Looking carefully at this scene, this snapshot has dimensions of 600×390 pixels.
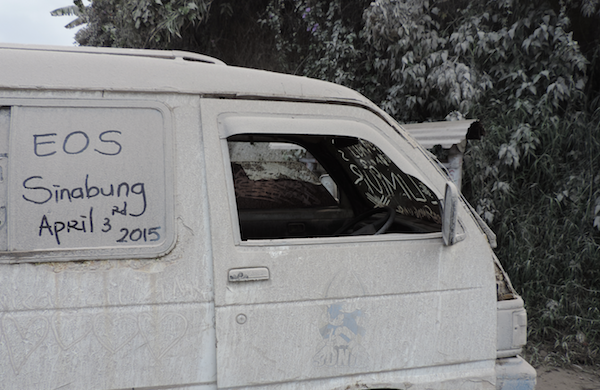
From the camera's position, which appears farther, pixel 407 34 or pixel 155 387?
pixel 407 34

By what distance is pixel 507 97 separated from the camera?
15.4ft

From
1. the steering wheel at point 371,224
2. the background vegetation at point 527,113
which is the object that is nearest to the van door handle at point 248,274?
the steering wheel at point 371,224

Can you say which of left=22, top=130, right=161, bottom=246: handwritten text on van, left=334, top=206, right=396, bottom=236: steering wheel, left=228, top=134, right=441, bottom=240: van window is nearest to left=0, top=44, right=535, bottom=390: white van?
left=22, top=130, right=161, bottom=246: handwritten text on van

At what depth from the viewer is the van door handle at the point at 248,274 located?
5.35 ft

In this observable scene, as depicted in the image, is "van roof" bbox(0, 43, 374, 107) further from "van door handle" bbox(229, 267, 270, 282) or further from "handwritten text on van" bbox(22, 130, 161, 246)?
"van door handle" bbox(229, 267, 270, 282)

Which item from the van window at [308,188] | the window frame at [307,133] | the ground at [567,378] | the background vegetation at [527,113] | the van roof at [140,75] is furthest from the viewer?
the background vegetation at [527,113]

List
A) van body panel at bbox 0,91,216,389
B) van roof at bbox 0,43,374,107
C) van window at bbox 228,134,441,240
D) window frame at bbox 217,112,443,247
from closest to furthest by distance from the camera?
A: van body panel at bbox 0,91,216,389 < van roof at bbox 0,43,374,107 < window frame at bbox 217,112,443,247 < van window at bbox 228,134,441,240

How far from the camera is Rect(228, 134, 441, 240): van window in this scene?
2.72 metres

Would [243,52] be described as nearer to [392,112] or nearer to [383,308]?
[392,112]

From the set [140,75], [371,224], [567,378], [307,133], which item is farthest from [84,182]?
[567,378]

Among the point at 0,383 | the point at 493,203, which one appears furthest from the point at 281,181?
the point at 493,203

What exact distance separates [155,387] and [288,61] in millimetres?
6402

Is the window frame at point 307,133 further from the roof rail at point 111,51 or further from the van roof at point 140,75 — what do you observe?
the roof rail at point 111,51

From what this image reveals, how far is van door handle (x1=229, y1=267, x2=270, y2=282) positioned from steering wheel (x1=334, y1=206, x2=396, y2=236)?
0.85 meters
